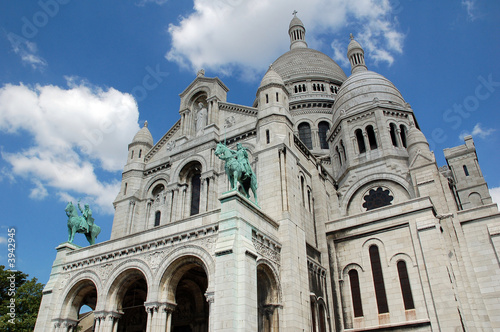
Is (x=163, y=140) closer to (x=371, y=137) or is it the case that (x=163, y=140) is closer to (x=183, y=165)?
(x=183, y=165)

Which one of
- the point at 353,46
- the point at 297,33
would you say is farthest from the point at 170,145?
the point at 297,33

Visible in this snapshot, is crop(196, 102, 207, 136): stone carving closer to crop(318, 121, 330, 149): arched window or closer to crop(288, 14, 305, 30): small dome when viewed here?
crop(318, 121, 330, 149): arched window

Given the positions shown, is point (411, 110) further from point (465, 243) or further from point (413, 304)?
point (413, 304)

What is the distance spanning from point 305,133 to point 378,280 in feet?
75.8

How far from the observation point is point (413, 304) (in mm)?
22359

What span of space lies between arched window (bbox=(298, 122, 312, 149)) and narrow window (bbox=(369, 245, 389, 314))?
2003cm

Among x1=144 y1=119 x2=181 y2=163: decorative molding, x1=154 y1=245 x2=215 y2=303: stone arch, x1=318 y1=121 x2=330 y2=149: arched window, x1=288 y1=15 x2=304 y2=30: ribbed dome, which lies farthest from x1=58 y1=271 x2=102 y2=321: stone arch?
x1=288 y1=15 x2=304 y2=30: ribbed dome

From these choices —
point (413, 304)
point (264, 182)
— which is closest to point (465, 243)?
point (413, 304)

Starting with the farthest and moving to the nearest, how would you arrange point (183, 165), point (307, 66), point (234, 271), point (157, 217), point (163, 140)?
point (307, 66) < point (163, 140) < point (157, 217) < point (183, 165) < point (234, 271)

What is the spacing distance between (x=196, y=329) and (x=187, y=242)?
21.5ft

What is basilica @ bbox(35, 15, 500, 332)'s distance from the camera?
1962 cm

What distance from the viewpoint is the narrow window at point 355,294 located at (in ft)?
79.3

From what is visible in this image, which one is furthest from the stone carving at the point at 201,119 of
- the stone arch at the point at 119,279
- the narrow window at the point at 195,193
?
the stone arch at the point at 119,279

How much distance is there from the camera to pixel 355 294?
81.0ft
